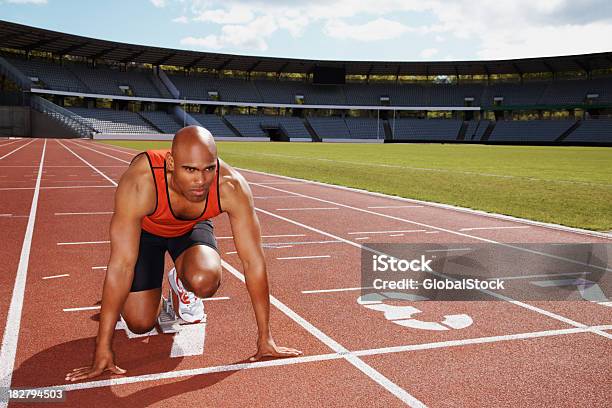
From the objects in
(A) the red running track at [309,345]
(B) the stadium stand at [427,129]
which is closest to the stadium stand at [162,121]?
(B) the stadium stand at [427,129]

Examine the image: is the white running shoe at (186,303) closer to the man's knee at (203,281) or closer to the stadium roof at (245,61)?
the man's knee at (203,281)

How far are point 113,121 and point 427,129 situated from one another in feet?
157

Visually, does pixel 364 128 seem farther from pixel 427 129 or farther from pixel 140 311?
pixel 140 311

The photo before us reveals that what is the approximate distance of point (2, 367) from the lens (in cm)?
373

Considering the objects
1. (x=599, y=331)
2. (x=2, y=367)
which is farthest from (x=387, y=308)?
(x=2, y=367)

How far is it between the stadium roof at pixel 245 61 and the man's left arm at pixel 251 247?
211 feet

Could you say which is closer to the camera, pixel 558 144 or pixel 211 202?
pixel 211 202

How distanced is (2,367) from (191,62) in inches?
3307

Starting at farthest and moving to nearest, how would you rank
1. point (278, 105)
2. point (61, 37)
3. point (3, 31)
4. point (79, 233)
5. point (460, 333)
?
point (278, 105)
point (61, 37)
point (3, 31)
point (79, 233)
point (460, 333)

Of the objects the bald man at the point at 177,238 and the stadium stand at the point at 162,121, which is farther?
the stadium stand at the point at 162,121

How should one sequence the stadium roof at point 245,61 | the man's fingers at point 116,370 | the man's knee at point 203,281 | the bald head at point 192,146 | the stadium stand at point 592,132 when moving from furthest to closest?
the stadium stand at point 592,132, the stadium roof at point 245,61, the man's knee at point 203,281, the man's fingers at point 116,370, the bald head at point 192,146

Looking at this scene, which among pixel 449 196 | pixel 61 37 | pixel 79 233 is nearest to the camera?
pixel 79 233

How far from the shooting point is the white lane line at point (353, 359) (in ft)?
11.2

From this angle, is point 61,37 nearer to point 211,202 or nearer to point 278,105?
point 278,105
